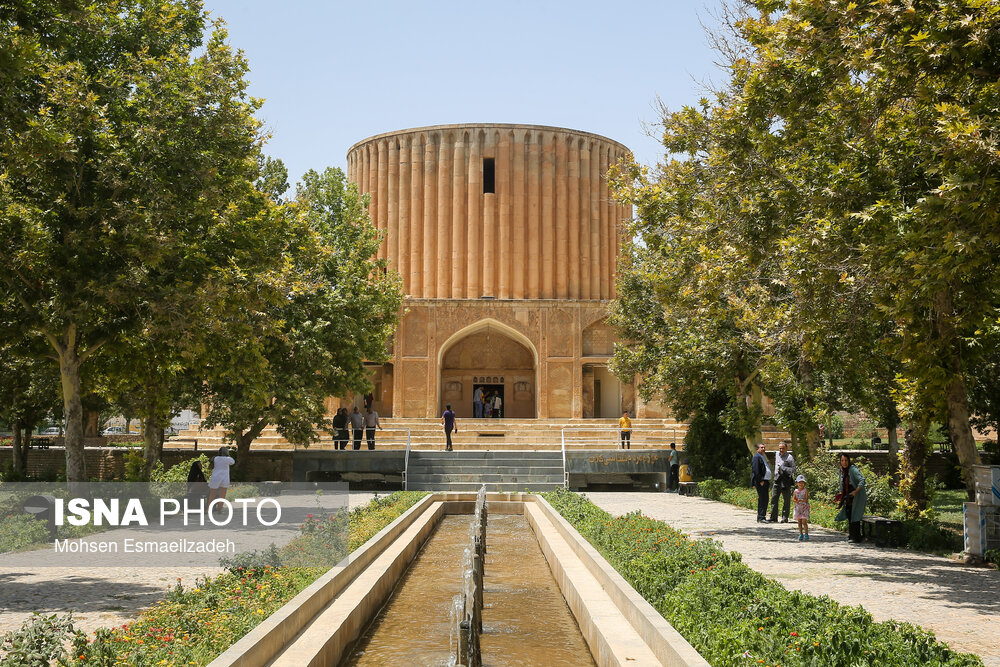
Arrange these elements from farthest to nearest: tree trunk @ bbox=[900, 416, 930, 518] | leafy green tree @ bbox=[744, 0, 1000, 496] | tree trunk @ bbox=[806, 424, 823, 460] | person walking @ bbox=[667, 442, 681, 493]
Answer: person walking @ bbox=[667, 442, 681, 493] < tree trunk @ bbox=[806, 424, 823, 460] < tree trunk @ bbox=[900, 416, 930, 518] < leafy green tree @ bbox=[744, 0, 1000, 496]

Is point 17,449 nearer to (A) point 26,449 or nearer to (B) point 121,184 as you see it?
(A) point 26,449

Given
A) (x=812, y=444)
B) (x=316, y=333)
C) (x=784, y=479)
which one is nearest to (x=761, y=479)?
(x=784, y=479)

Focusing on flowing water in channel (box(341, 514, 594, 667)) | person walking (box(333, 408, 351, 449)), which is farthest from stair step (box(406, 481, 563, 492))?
flowing water in channel (box(341, 514, 594, 667))

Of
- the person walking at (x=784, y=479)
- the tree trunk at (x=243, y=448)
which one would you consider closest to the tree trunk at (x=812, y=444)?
the person walking at (x=784, y=479)

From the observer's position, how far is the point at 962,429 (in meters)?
10.9

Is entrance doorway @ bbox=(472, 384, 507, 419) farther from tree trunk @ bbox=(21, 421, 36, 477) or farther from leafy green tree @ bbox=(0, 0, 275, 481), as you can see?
leafy green tree @ bbox=(0, 0, 275, 481)

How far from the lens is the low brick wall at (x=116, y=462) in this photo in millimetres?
24672

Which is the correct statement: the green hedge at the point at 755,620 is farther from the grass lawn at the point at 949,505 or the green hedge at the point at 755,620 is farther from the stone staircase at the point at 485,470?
the stone staircase at the point at 485,470

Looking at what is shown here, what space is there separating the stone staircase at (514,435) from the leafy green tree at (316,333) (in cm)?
359

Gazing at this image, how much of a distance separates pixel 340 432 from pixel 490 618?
1781 centimetres

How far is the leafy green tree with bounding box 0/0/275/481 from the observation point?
12.2 m

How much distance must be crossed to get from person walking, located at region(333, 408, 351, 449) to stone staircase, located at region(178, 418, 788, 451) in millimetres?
645

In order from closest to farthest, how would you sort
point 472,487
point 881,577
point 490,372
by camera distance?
point 881,577
point 472,487
point 490,372

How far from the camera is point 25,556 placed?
10.5 meters
